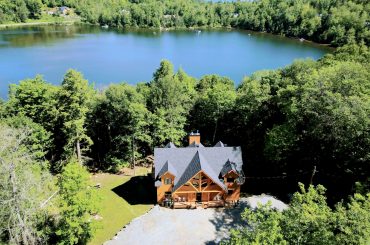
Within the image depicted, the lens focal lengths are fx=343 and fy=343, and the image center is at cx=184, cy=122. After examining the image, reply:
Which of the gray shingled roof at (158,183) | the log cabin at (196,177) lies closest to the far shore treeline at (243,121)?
the log cabin at (196,177)

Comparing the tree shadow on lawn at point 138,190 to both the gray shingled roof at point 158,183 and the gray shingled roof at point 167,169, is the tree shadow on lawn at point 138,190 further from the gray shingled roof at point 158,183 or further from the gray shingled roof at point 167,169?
the gray shingled roof at point 167,169

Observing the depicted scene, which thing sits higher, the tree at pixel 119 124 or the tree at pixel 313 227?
the tree at pixel 313 227

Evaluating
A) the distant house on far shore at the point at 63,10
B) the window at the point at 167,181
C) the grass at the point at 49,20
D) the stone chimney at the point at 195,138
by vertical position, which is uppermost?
the distant house on far shore at the point at 63,10

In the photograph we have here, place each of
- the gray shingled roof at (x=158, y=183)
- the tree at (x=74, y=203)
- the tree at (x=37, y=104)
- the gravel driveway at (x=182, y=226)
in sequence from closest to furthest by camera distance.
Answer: the tree at (x=74, y=203) → the gravel driveway at (x=182, y=226) → the gray shingled roof at (x=158, y=183) → the tree at (x=37, y=104)

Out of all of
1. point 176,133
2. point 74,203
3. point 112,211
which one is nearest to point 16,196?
point 74,203

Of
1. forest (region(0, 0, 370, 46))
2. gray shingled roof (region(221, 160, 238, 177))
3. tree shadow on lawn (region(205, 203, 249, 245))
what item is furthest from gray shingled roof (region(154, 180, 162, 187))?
forest (region(0, 0, 370, 46))

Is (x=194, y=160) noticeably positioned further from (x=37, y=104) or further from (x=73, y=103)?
(x=37, y=104)
